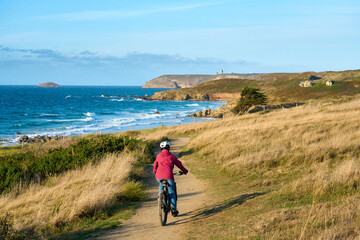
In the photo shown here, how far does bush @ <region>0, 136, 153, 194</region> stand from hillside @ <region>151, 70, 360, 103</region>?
6202cm

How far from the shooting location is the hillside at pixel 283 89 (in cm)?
7538

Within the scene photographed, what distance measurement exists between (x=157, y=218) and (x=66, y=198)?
2520mm

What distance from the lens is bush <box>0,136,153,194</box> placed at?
11734 millimetres

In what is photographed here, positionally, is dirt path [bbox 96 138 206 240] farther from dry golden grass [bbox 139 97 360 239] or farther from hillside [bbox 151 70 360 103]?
hillside [bbox 151 70 360 103]

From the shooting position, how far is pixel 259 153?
1375 centimetres

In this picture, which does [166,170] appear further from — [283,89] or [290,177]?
[283,89]

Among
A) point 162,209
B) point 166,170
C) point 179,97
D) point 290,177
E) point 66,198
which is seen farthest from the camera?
point 179,97

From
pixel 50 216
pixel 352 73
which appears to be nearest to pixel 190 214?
pixel 50 216

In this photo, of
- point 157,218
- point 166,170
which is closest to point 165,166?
point 166,170

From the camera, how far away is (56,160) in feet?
44.5

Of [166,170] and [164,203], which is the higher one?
[166,170]

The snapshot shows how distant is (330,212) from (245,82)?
147904mm

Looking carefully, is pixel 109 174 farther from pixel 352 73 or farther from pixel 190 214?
pixel 352 73

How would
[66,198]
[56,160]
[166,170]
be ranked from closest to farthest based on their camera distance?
[166,170], [66,198], [56,160]
